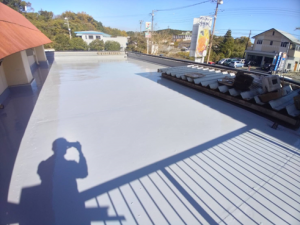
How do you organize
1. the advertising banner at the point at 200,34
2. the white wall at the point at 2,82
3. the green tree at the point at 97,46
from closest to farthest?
the white wall at the point at 2,82 < the advertising banner at the point at 200,34 < the green tree at the point at 97,46

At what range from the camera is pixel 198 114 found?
11.6ft

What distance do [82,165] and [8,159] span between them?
3.36 feet

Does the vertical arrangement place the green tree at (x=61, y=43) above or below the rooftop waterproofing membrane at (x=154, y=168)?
above

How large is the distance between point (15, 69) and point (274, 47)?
1046 inches

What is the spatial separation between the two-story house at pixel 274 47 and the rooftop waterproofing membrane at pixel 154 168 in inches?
730

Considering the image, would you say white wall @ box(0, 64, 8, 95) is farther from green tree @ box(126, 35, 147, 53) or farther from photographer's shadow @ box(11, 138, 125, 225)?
green tree @ box(126, 35, 147, 53)

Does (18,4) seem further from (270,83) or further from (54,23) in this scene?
(270,83)

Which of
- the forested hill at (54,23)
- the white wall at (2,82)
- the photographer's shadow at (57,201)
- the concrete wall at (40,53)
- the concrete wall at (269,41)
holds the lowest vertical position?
the photographer's shadow at (57,201)

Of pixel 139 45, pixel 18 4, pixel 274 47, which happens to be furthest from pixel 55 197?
pixel 18 4

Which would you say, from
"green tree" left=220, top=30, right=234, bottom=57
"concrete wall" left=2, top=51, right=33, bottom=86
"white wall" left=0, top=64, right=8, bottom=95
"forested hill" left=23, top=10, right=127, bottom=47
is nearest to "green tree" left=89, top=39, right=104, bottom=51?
"forested hill" left=23, top=10, right=127, bottom=47

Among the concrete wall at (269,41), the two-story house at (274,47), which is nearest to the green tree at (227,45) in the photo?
the two-story house at (274,47)

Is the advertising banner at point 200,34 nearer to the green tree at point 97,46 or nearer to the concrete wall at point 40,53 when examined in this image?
the concrete wall at point 40,53

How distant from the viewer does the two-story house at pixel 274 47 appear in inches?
672

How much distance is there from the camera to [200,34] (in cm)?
1283
